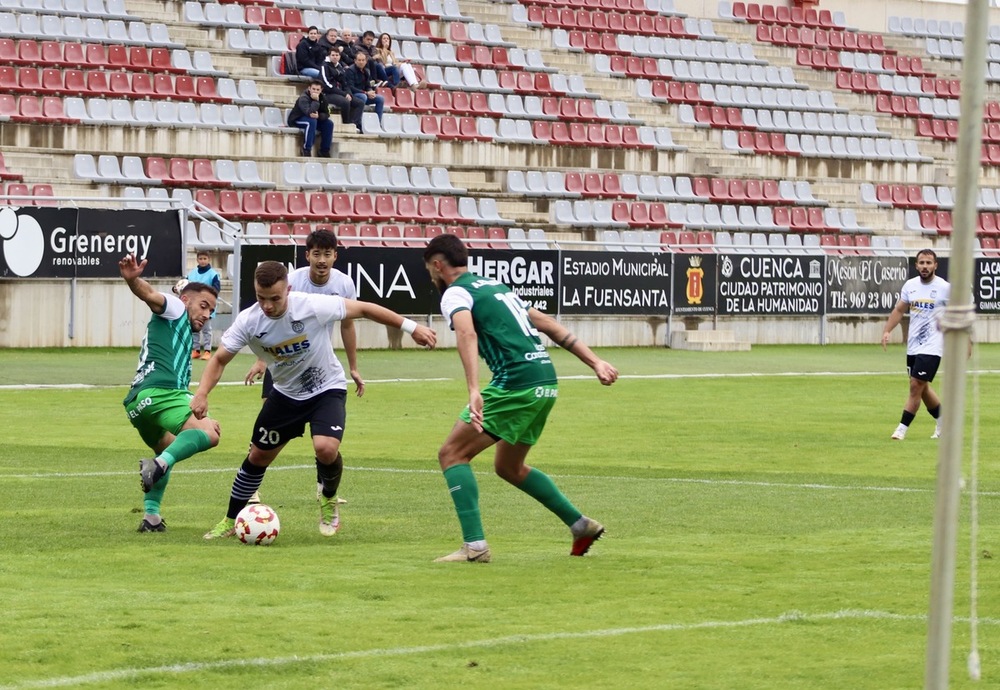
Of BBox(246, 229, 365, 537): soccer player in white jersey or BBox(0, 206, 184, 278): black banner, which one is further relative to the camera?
BBox(0, 206, 184, 278): black banner

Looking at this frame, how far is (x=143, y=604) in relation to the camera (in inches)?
333

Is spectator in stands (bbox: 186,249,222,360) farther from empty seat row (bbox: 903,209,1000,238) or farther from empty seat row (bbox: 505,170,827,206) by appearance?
empty seat row (bbox: 903,209,1000,238)

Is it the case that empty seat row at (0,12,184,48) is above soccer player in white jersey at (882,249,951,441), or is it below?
above

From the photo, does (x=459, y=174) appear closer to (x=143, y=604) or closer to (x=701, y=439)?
(x=701, y=439)

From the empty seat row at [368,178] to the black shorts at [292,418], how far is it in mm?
24914

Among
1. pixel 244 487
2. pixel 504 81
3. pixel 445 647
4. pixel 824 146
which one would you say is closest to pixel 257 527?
pixel 244 487

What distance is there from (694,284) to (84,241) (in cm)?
1345

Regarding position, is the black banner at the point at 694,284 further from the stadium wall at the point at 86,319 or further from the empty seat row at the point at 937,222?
the empty seat row at the point at 937,222

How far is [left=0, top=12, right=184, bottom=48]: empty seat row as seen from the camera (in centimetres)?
3594

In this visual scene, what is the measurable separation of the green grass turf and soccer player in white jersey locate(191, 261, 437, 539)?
22.0 inches

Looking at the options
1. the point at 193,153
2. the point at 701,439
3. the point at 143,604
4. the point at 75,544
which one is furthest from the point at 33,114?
the point at 143,604

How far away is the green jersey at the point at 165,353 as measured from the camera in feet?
38.5

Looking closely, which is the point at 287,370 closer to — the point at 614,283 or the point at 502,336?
the point at 502,336

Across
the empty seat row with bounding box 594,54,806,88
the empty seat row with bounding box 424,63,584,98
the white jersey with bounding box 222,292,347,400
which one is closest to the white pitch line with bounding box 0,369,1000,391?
the white jersey with bounding box 222,292,347,400
